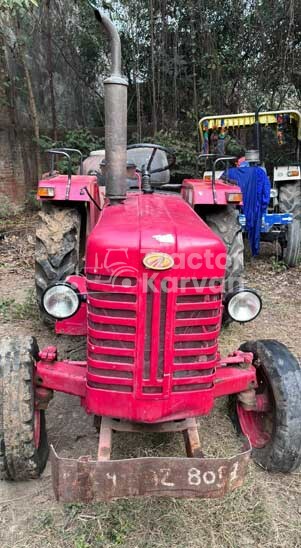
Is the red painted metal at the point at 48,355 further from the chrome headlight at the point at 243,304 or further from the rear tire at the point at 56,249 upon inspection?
the rear tire at the point at 56,249

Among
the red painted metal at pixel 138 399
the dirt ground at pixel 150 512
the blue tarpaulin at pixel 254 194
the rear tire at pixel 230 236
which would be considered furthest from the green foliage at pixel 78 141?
the red painted metal at pixel 138 399

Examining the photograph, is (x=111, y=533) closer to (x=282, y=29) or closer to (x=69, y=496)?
(x=69, y=496)

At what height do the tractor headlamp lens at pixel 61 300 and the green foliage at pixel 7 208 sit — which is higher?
the tractor headlamp lens at pixel 61 300

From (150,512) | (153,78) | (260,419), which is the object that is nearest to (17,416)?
(150,512)

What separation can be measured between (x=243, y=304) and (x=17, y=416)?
1.19 metres

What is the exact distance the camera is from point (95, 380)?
6.47 feet

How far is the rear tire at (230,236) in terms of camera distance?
3547 millimetres

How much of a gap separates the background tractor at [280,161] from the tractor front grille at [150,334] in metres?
3.77

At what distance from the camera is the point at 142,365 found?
1904 mm

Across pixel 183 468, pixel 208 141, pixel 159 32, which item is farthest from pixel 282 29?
pixel 183 468

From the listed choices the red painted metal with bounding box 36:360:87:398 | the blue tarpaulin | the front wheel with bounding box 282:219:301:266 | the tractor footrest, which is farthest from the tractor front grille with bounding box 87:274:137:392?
the front wheel with bounding box 282:219:301:266

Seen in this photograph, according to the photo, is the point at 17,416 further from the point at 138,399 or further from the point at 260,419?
the point at 260,419

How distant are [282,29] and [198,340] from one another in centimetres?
834

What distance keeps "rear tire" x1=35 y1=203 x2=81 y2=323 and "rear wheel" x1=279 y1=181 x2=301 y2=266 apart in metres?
3.13
